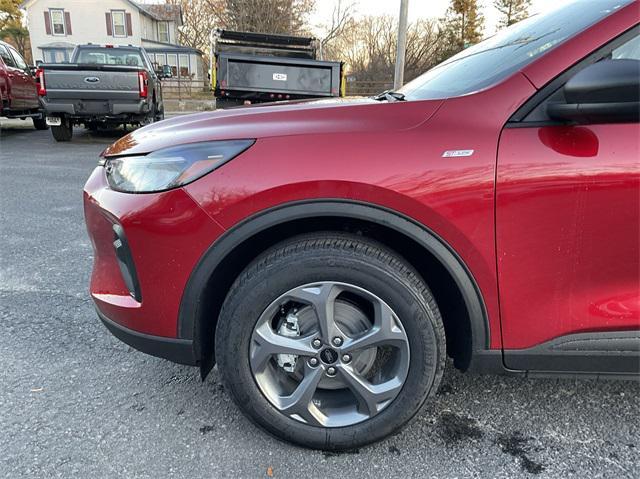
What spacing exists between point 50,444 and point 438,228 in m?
1.72

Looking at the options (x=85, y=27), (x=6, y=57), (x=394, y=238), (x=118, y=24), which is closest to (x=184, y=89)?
(x=118, y=24)

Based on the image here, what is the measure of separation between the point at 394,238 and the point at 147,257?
3.08 ft

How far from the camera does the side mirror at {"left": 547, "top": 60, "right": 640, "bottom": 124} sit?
4.87ft

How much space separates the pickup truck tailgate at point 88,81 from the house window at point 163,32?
32.9 m

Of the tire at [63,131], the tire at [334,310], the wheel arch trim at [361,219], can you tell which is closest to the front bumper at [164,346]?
the tire at [334,310]

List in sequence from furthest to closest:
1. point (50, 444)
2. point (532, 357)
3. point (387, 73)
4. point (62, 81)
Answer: point (387, 73)
point (62, 81)
point (50, 444)
point (532, 357)

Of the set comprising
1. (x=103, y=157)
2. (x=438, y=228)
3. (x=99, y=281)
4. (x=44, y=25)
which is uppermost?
(x=44, y=25)

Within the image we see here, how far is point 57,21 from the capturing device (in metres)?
33.6

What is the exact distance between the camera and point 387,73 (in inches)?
1171

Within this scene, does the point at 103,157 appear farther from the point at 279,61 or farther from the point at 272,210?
the point at 279,61

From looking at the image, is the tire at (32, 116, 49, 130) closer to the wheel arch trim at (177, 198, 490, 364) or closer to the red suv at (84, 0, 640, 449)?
the red suv at (84, 0, 640, 449)

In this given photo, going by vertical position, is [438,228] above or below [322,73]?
below

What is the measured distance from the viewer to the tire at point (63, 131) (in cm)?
1016

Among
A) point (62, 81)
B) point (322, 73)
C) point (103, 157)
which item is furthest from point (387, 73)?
point (103, 157)
